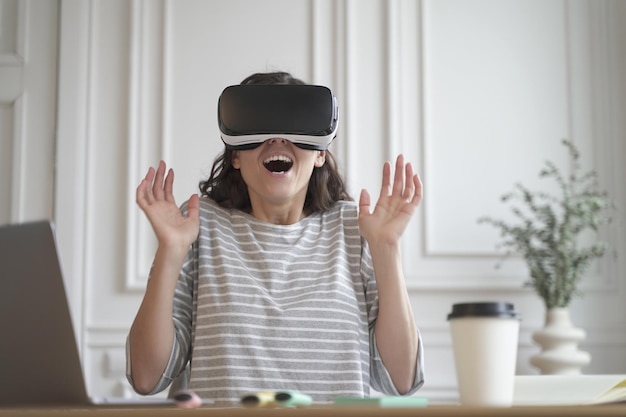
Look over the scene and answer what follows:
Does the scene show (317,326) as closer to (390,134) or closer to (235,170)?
(235,170)

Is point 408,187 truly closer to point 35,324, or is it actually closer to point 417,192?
point 417,192

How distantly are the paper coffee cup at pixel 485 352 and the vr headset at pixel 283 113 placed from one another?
0.61 m

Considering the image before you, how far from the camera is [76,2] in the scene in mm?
2840

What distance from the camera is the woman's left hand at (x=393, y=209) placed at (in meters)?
1.29

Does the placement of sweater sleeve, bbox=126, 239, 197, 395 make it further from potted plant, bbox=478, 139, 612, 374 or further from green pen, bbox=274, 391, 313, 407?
potted plant, bbox=478, 139, 612, 374

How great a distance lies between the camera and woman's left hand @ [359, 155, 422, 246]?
1.29 m

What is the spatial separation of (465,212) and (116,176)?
3.56 feet

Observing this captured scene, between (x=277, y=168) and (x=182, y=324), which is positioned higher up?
(x=277, y=168)

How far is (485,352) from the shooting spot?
834mm

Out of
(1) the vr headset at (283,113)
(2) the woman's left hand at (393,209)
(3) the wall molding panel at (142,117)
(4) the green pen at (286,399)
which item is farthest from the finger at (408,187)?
(3) the wall molding panel at (142,117)

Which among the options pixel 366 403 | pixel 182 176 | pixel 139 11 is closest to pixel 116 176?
pixel 182 176

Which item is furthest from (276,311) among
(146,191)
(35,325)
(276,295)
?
(35,325)

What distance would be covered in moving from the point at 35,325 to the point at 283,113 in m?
0.56

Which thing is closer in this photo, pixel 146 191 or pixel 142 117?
pixel 146 191
